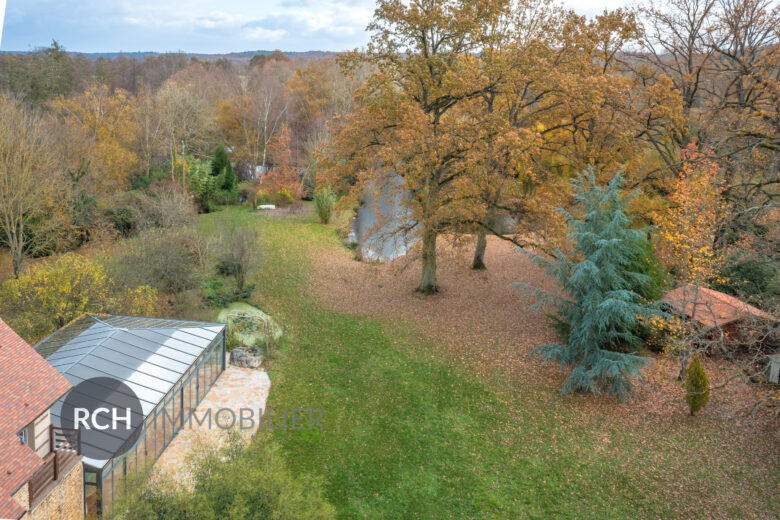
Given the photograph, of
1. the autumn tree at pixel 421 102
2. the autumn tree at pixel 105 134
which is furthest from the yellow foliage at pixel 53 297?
the autumn tree at pixel 105 134

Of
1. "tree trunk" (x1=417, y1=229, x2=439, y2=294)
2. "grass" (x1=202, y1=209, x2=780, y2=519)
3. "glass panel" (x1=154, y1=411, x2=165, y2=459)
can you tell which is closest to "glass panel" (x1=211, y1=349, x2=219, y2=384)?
"grass" (x1=202, y1=209, x2=780, y2=519)

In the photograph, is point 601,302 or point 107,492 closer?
point 107,492

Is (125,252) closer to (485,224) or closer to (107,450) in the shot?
(107,450)

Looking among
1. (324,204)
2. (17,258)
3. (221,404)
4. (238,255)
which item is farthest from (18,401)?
(324,204)

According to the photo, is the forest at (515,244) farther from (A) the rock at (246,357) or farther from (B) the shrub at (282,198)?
(B) the shrub at (282,198)

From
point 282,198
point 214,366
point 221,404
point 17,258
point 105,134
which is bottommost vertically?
point 221,404

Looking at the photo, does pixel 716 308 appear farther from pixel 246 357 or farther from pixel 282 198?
pixel 282 198

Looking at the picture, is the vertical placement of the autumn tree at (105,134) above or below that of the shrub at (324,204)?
above
